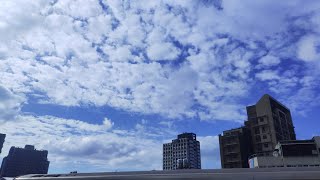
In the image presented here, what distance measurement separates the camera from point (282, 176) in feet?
15.2

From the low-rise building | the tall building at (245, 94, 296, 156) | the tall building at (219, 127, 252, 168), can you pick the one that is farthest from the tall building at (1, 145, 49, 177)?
the low-rise building

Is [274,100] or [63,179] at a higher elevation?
[274,100]

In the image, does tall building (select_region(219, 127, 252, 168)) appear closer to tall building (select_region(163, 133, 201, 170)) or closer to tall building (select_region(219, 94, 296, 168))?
tall building (select_region(219, 94, 296, 168))

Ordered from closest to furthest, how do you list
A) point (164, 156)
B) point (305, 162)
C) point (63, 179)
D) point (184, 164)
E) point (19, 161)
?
point (63, 179) < point (305, 162) < point (184, 164) < point (164, 156) < point (19, 161)

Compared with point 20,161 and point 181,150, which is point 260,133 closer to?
point 181,150

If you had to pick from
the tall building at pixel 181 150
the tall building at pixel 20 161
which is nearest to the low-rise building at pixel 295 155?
the tall building at pixel 181 150

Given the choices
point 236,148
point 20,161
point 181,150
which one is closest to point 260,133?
point 236,148

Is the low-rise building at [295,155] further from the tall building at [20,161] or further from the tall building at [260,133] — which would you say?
the tall building at [20,161]

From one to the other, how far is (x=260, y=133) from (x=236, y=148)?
7.61 metres

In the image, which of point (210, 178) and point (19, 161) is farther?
point (19, 161)

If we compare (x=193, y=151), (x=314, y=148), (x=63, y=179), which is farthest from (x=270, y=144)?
(x=193, y=151)

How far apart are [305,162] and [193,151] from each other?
127 metres

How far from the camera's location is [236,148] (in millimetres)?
77312

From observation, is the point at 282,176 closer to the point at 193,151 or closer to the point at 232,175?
the point at 232,175
